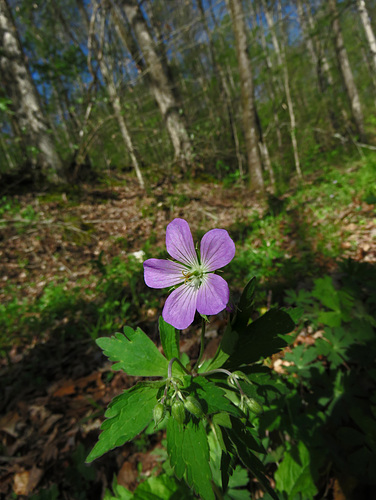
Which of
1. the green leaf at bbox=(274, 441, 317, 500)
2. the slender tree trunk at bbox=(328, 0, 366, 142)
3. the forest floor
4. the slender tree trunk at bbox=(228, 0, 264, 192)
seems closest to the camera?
the green leaf at bbox=(274, 441, 317, 500)

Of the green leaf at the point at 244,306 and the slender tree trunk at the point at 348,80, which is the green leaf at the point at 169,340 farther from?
the slender tree trunk at the point at 348,80

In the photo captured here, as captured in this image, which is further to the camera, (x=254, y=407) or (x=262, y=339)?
(x=262, y=339)

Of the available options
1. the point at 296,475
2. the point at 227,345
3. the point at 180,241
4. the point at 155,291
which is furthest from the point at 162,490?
the point at 155,291

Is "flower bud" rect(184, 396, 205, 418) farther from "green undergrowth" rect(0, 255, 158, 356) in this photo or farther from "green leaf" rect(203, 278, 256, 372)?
"green undergrowth" rect(0, 255, 158, 356)

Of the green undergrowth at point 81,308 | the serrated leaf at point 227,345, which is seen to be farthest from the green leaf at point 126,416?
the green undergrowth at point 81,308

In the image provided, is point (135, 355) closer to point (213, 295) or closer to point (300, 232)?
point (213, 295)

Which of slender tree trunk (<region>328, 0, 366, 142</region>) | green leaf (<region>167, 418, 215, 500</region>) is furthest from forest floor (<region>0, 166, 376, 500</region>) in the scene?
slender tree trunk (<region>328, 0, 366, 142</region>)

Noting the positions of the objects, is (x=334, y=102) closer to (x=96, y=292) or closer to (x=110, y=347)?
(x=96, y=292)
